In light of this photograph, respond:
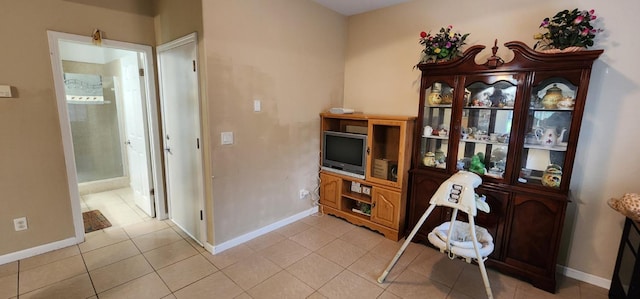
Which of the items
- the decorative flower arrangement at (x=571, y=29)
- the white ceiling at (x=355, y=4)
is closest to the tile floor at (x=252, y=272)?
the decorative flower arrangement at (x=571, y=29)

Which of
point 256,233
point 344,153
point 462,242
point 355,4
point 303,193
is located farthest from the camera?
point 303,193

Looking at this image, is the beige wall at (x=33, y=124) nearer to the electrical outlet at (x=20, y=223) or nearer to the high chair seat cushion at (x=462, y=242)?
the electrical outlet at (x=20, y=223)

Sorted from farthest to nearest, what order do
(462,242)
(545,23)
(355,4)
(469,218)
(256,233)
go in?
(355,4)
(256,233)
(545,23)
(462,242)
(469,218)

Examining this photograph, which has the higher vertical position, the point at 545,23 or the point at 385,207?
the point at 545,23

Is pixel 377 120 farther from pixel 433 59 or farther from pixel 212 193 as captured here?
pixel 212 193

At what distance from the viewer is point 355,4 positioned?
3166 millimetres

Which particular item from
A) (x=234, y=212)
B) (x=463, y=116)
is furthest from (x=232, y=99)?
(x=463, y=116)

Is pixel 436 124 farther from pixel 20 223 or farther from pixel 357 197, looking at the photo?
pixel 20 223

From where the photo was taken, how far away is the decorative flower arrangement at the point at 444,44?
253cm

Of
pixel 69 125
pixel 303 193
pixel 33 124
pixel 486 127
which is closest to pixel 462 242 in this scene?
pixel 486 127

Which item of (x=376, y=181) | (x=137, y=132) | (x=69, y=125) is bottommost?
(x=376, y=181)

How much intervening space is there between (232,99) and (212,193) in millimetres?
893

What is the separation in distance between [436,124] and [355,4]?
1694mm

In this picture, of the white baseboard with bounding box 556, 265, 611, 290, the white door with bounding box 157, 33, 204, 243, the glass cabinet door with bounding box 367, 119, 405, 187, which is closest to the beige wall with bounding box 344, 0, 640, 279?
the white baseboard with bounding box 556, 265, 611, 290
